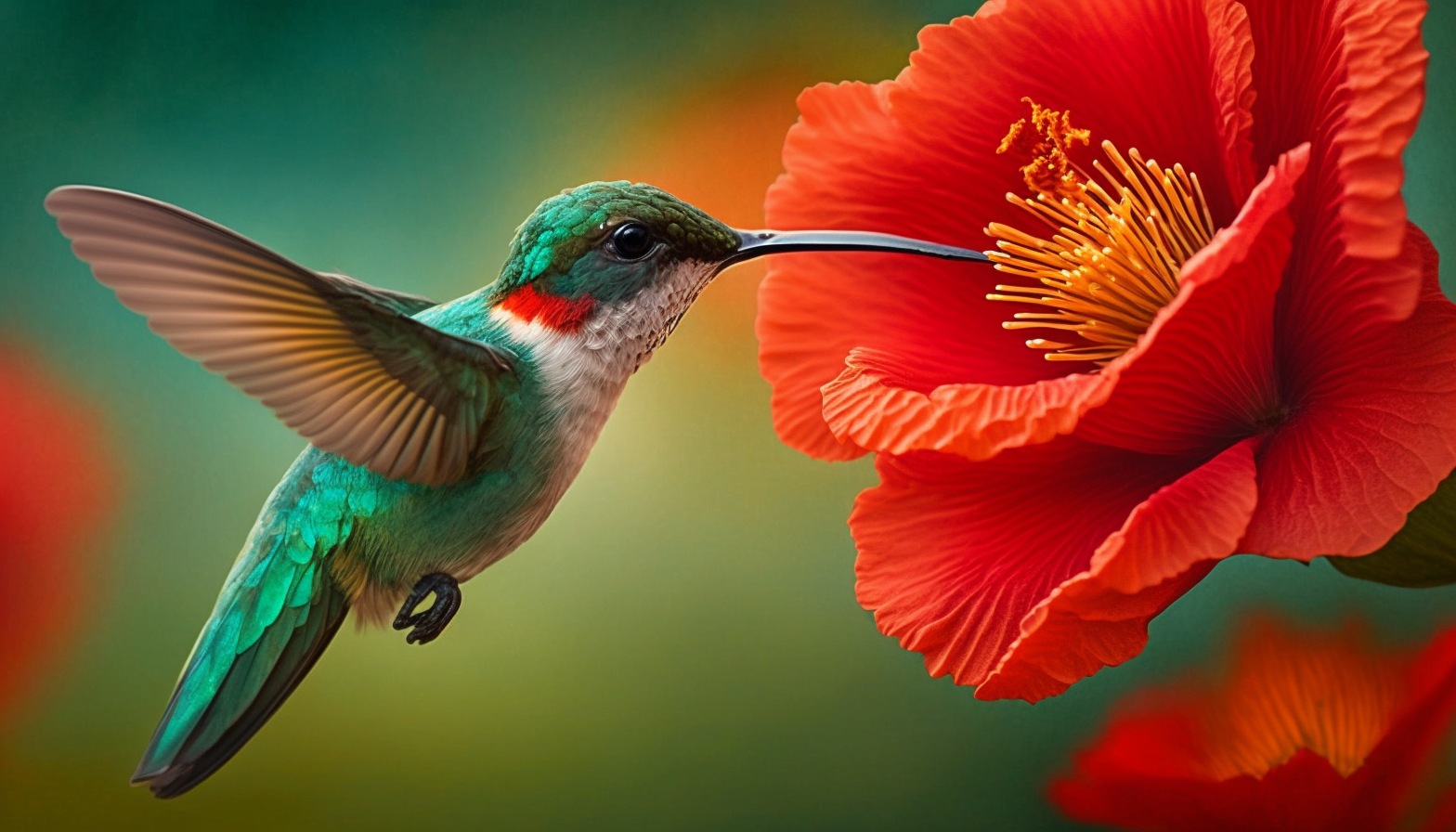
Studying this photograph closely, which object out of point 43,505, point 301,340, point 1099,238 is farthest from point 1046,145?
point 43,505

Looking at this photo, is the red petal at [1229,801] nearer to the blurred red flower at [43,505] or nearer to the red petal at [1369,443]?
the red petal at [1369,443]

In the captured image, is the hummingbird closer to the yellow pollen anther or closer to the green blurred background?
the yellow pollen anther

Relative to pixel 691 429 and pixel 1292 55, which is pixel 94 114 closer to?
pixel 691 429

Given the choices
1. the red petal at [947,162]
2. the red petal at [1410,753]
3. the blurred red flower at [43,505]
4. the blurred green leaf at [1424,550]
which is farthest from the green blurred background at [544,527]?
the blurred green leaf at [1424,550]

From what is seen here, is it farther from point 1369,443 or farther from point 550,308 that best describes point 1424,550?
point 550,308

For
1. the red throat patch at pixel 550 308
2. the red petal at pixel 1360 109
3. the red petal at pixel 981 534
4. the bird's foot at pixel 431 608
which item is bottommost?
the red petal at pixel 981 534

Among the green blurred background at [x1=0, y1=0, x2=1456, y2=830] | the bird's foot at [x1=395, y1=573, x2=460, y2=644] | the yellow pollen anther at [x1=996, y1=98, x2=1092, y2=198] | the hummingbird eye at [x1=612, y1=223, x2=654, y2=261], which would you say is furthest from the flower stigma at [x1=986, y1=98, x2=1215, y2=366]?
the green blurred background at [x1=0, y1=0, x2=1456, y2=830]
